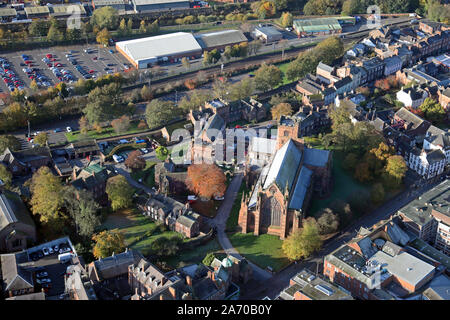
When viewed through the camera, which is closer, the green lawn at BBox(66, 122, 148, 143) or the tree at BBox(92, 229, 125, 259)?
the tree at BBox(92, 229, 125, 259)

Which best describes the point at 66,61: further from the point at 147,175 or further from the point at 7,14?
the point at 147,175

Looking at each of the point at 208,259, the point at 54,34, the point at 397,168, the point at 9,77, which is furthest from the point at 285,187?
the point at 54,34

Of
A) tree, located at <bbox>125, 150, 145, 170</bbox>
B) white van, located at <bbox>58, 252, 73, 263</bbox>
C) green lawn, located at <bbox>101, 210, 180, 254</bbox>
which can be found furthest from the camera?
tree, located at <bbox>125, 150, 145, 170</bbox>

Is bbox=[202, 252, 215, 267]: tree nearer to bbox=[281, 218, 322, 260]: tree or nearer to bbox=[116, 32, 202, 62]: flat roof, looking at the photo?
bbox=[281, 218, 322, 260]: tree

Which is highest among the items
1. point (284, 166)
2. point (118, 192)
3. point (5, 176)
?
point (284, 166)

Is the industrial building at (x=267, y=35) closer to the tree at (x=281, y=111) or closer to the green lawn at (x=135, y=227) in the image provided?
the tree at (x=281, y=111)

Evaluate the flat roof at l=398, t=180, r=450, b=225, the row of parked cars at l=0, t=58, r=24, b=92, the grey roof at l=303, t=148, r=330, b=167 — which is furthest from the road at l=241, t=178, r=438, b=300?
the row of parked cars at l=0, t=58, r=24, b=92

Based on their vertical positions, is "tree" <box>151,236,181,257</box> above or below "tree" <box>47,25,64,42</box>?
below

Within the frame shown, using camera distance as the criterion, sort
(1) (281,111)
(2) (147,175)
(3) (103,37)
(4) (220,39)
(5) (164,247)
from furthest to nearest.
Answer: (4) (220,39)
(3) (103,37)
(1) (281,111)
(2) (147,175)
(5) (164,247)
